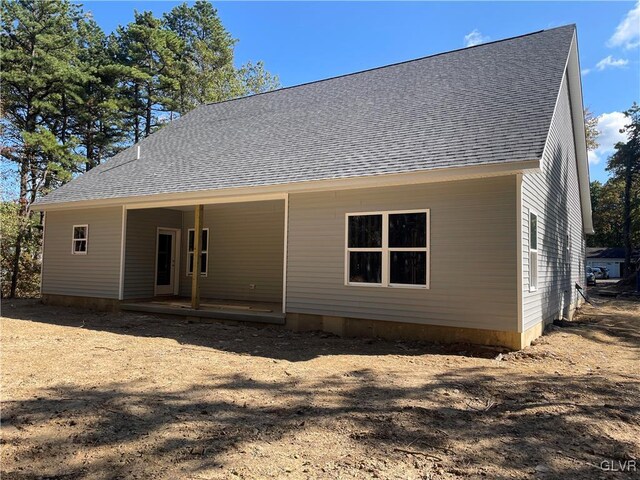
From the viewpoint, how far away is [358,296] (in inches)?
316

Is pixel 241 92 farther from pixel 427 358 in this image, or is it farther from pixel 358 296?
pixel 427 358

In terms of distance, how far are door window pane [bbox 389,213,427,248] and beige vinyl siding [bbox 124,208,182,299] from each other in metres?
7.37

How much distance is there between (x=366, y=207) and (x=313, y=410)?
455 centimetres

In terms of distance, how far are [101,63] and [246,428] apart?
1012 inches

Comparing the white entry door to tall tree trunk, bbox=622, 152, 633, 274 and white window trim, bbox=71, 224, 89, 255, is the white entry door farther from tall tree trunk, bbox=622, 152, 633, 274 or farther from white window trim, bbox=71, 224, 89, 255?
tall tree trunk, bbox=622, 152, 633, 274

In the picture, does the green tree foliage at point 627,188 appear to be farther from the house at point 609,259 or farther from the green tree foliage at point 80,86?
the green tree foliage at point 80,86

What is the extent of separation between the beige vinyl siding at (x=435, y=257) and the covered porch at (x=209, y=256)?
2498 millimetres

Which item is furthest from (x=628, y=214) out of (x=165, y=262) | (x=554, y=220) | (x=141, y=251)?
(x=141, y=251)

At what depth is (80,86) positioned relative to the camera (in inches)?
861

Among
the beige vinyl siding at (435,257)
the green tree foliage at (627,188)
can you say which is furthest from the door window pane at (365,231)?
the green tree foliage at (627,188)

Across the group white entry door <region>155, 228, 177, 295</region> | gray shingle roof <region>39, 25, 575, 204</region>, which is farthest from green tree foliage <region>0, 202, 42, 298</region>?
white entry door <region>155, 228, 177, 295</region>

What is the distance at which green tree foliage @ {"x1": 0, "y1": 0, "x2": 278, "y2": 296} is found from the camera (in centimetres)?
1911

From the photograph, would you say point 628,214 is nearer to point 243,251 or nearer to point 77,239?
point 243,251

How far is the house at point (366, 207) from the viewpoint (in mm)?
7051
